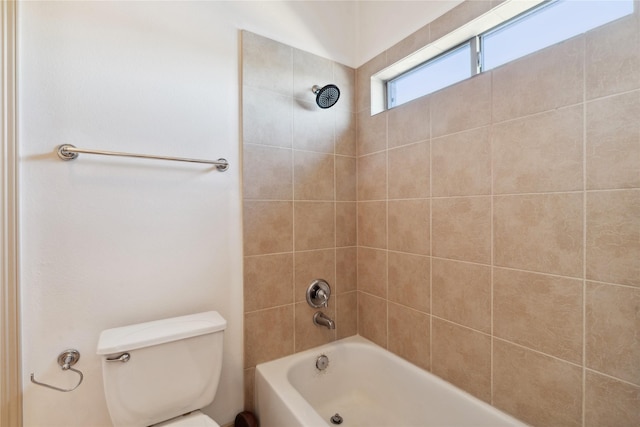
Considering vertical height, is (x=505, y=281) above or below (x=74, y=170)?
below

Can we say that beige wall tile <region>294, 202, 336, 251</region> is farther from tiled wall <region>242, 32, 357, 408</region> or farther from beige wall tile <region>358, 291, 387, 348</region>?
beige wall tile <region>358, 291, 387, 348</region>

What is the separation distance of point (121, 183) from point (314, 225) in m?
0.97

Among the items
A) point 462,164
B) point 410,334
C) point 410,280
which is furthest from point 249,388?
point 462,164

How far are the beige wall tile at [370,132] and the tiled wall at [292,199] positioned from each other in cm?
5

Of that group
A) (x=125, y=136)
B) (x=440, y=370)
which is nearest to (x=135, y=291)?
(x=125, y=136)

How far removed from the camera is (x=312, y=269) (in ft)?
5.49

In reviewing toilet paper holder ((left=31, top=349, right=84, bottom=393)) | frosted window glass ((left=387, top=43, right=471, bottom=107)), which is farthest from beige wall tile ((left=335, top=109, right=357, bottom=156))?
toilet paper holder ((left=31, top=349, right=84, bottom=393))

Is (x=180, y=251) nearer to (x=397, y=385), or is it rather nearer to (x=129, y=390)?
(x=129, y=390)

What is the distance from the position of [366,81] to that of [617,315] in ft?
5.33

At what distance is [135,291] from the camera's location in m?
1.20

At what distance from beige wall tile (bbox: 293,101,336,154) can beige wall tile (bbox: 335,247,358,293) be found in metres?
0.66

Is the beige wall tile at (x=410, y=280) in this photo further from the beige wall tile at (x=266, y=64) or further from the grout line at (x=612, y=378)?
the beige wall tile at (x=266, y=64)

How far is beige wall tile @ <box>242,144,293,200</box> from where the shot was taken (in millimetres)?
1457

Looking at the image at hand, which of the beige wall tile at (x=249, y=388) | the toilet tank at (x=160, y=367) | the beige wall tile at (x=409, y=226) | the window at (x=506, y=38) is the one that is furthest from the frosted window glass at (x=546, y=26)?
the beige wall tile at (x=249, y=388)
